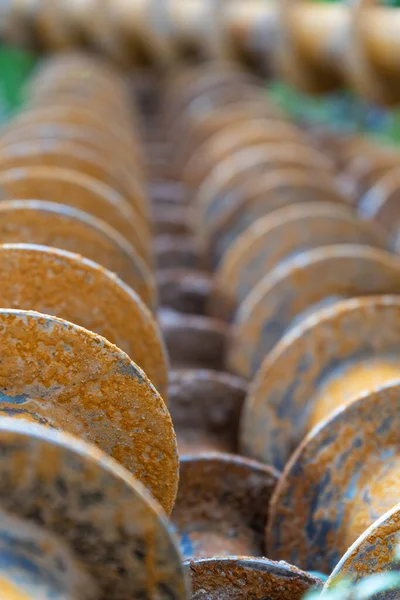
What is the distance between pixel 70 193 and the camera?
161cm

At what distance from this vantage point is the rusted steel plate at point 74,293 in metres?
1.07

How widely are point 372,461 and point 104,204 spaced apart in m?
0.77

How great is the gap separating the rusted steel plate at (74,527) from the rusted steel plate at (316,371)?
0.72m

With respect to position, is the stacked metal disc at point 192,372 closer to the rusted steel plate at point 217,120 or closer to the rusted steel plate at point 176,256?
the rusted steel plate at point 176,256

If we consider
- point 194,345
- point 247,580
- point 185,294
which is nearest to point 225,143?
point 185,294

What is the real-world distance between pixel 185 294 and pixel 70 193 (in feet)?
1.72

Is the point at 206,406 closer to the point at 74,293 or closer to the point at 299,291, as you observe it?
the point at 299,291

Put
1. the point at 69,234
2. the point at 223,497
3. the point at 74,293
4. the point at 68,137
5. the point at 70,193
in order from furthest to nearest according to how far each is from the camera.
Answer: the point at 68,137 < the point at 70,193 < the point at 69,234 < the point at 223,497 < the point at 74,293

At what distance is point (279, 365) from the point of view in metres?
1.37

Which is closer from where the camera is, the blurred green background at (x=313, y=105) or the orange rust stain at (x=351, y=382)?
the orange rust stain at (x=351, y=382)

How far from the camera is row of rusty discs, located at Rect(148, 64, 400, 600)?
1.09m

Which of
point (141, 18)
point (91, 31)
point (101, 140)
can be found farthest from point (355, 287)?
point (91, 31)

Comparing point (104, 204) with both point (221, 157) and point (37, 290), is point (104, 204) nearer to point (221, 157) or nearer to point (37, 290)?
point (37, 290)

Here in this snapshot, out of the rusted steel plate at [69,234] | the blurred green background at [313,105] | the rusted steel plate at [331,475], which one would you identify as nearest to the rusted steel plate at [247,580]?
the rusted steel plate at [331,475]
